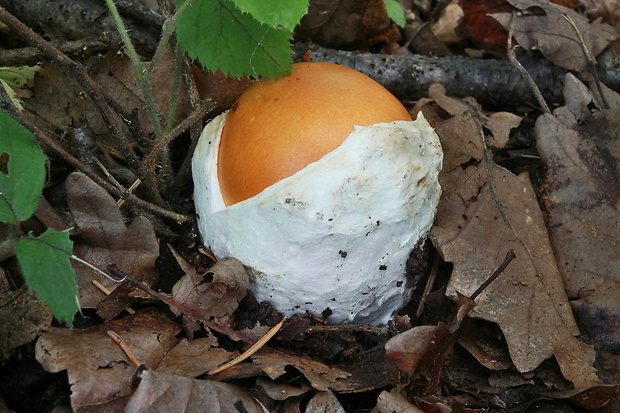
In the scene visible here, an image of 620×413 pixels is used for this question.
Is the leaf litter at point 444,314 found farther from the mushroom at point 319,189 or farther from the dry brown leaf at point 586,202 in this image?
the mushroom at point 319,189

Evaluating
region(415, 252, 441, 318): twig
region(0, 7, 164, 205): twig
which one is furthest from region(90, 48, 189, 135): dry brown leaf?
A: region(415, 252, 441, 318): twig

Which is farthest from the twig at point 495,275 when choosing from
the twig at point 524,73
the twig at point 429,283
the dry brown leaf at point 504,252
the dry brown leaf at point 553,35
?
the dry brown leaf at point 553,35

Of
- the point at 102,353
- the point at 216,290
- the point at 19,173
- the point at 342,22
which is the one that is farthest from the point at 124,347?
the point at 342,22

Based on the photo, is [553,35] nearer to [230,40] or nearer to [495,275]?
[495,275]

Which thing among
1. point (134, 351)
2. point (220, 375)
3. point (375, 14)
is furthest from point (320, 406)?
point (375, 14)

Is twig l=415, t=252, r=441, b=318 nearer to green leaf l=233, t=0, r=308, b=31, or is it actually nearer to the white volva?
the white volva

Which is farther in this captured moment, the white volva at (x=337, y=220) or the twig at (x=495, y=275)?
the twig at (x=495, y=275)
